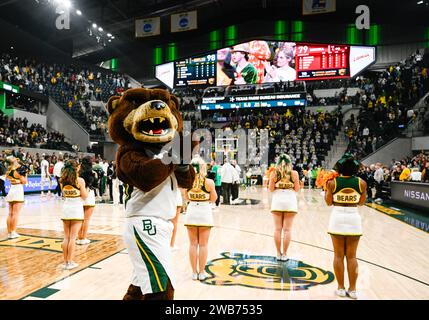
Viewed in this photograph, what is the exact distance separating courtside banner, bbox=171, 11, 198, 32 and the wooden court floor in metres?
10.6

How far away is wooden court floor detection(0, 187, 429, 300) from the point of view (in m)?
3.27

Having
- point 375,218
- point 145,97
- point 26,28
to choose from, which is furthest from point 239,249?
point 26,28

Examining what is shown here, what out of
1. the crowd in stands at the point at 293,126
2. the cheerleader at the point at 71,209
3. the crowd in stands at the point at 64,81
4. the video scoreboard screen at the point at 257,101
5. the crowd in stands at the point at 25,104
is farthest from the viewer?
the video scoreboard screen at the point at 257,101

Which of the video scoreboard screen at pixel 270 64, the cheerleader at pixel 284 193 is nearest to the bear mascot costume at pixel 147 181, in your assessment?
the cheerleader at pixel 284 193

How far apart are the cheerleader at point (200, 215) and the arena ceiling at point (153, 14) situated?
18.0 meters

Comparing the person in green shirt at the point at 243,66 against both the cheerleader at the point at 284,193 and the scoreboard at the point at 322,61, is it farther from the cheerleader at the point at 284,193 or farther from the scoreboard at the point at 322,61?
the cheerleader at the point at 284,193

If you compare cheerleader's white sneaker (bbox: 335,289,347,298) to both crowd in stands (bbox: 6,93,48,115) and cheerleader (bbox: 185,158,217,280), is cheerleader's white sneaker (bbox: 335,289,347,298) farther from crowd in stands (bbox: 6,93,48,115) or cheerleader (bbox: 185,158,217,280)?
crowd in stands (bbox: 6,93,48,115)

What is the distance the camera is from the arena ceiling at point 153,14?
1956cm

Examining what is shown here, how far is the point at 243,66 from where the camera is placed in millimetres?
19766

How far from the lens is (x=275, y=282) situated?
3.57 metres
